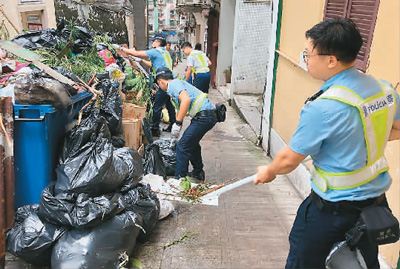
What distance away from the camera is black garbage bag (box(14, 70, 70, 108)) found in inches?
111

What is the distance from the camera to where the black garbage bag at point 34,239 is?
264 cm

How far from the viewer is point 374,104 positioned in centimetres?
175

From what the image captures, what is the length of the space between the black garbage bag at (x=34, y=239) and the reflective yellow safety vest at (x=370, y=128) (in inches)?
77.2

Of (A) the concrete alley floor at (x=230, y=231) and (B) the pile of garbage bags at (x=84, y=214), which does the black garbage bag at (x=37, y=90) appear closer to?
(B) the pile of garbage bags at (x=84, y=214)

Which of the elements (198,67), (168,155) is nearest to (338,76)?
(168,155)

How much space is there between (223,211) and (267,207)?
527 mm

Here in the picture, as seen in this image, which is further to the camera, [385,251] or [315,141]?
[385,251]

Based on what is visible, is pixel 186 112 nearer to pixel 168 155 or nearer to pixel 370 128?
pixel 168 155

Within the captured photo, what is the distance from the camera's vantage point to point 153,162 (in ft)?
14.8

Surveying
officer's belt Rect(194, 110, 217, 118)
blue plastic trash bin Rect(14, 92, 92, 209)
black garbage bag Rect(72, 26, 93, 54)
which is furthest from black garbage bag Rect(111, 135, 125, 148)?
black garbage bag Rect(72, 26, 93, 54)

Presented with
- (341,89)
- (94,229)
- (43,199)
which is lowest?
(94,229)

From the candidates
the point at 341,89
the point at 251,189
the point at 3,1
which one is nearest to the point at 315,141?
the point at 341,89

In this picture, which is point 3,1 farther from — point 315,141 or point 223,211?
point 315,141

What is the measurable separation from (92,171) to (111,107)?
4.46ft
